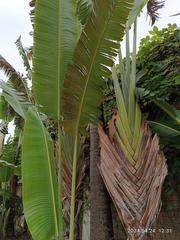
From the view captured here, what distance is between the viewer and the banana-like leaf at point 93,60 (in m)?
Answer: 2.10

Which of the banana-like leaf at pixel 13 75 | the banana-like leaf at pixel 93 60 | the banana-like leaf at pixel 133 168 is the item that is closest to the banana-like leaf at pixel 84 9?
the banana-like leaf at pixel 93 60

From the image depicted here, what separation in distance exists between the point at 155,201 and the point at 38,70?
1304mm

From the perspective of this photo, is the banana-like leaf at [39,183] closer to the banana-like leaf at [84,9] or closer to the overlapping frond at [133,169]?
the overlapping frond at [133,169]

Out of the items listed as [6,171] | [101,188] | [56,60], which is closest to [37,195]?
[101,188]

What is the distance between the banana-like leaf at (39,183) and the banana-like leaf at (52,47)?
22 cm

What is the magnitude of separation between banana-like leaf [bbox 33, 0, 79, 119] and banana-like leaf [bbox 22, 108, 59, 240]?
0.73ft

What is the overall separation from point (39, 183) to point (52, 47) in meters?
1.04

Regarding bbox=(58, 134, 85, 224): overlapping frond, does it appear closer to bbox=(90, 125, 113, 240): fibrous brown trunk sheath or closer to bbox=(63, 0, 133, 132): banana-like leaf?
bbox=(90, 125, 113, 240): fibrous brown trunk sheath

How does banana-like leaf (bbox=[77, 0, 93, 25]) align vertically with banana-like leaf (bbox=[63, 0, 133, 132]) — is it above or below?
above

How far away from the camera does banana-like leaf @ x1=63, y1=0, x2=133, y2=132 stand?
2104 millimetres

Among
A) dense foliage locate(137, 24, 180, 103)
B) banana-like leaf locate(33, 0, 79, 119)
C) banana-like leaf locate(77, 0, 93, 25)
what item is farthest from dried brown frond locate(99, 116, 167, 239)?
banana-like leaf locate(77, 0, 93, 25)

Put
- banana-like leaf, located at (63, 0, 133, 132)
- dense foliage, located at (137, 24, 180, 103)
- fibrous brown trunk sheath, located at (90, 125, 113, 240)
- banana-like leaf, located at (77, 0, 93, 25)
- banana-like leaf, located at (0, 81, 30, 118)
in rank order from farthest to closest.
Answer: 1. dense foliage, located at (137, 24, 180, 103)
2. banana-like leaf, located at (0, 81, 30, 118)
3. fibrous brown trunk sheath, located at (90, 125, 113, 240)
4. banana-like leaf, located at (77, 0, 93, 25)
5. banana-like leaf, located at (63, 0, 133, 132)

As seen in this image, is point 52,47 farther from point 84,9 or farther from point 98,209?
point 98,209

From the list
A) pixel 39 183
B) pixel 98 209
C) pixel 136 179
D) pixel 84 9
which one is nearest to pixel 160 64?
pixel 84 9
